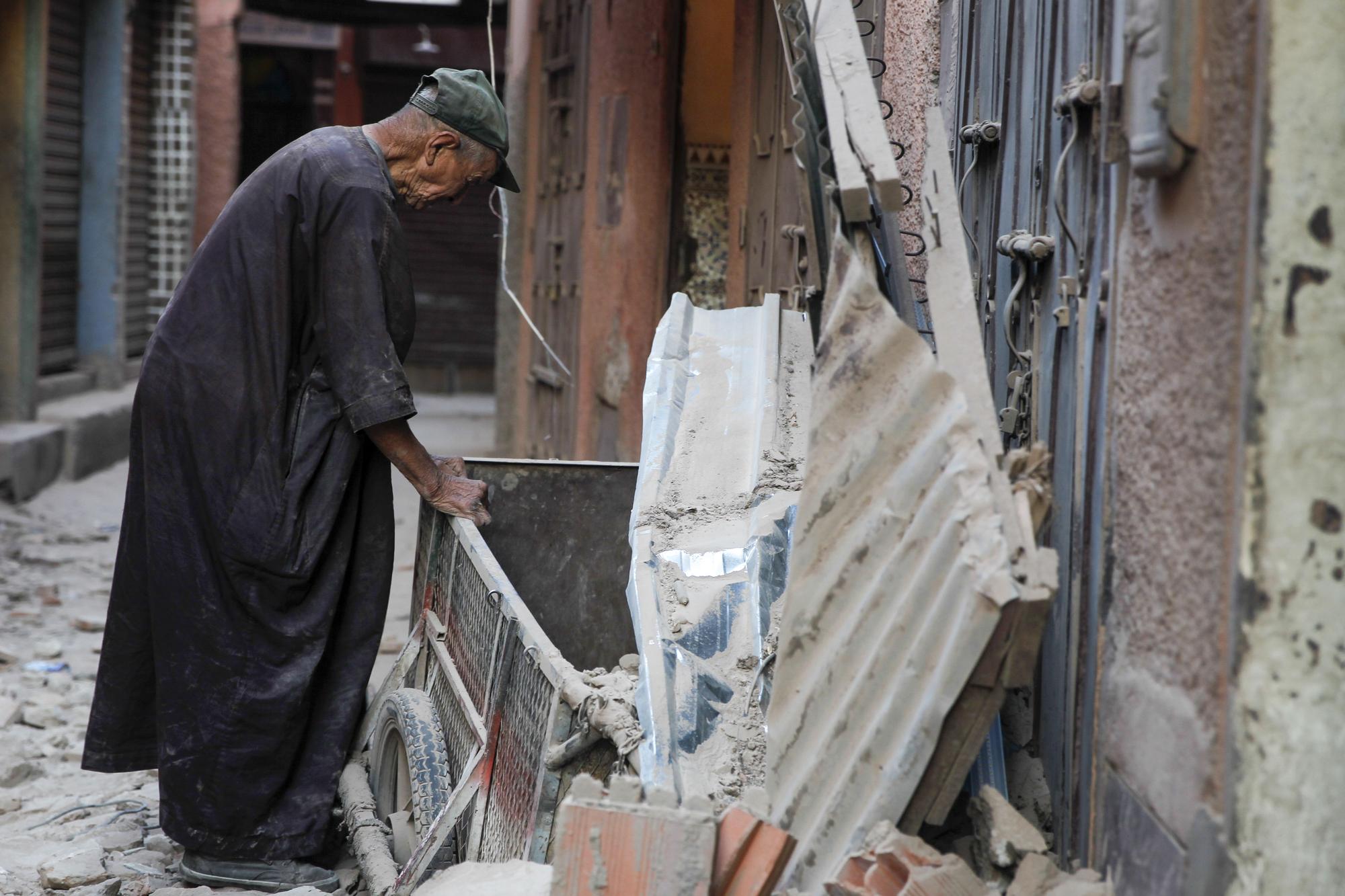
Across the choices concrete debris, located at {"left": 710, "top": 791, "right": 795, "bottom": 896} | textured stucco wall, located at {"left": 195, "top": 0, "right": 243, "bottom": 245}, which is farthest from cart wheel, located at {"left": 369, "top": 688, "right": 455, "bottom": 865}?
textured stucco wall, located at {"left": 195, "top": 0, "right": 243, "bottom": 245}

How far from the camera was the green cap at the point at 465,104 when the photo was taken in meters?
3.29

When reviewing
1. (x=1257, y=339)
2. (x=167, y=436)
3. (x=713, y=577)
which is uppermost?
(x=1257, y=339)

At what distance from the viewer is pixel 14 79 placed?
29.5ft

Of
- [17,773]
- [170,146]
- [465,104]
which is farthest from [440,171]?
[170,146]

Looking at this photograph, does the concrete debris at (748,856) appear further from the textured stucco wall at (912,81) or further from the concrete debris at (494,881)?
the textured stucco wall at (912,81)

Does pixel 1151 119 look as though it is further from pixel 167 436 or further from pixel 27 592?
pixel 27 592

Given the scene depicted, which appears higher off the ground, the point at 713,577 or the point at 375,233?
the point at 375,233

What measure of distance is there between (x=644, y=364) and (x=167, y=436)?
12.0 ft

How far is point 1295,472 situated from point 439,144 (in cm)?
230

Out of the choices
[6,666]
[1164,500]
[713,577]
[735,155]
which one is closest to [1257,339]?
[1164,500]

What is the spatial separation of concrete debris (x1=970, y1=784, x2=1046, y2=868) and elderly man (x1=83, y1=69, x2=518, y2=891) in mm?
1595

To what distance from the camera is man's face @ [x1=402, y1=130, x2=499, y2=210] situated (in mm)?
3354

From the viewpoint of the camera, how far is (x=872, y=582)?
2031 millimetres

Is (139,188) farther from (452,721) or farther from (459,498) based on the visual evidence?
(452,721)
